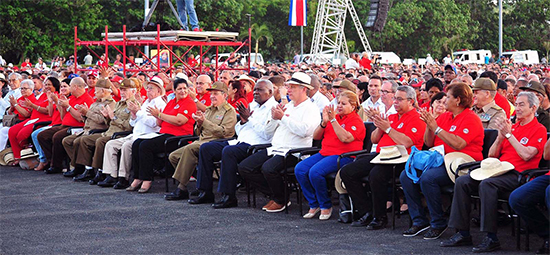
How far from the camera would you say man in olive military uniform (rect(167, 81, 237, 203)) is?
31.7ft

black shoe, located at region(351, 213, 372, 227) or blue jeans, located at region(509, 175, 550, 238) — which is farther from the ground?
blue jeans, located at region(509, 175, 550, 238)

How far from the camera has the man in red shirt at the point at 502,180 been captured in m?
6.54

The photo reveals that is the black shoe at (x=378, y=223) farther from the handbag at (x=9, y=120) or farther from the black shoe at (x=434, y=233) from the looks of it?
the handbag at (x=9, y=120)

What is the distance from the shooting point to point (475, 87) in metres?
7.89

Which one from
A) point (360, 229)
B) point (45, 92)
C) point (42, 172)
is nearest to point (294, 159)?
point (360, 229)

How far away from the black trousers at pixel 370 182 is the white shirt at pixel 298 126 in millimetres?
1001

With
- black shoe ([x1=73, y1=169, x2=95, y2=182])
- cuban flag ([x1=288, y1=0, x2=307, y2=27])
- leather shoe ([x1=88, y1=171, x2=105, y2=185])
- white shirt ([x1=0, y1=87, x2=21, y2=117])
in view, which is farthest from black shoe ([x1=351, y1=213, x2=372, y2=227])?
cuban flag ([x1=288, y1=0, x2=307, y2=27])

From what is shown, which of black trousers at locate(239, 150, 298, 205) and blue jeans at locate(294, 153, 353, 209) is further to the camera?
black trousers at locate(239, 150, 298, 205)

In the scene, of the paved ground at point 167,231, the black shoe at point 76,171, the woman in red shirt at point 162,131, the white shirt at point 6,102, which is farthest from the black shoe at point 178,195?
the white shirt at point 6,102

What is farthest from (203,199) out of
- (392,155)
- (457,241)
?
(457,241)

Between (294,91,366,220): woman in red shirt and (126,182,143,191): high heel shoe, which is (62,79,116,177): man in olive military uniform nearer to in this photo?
(126,182,143,191): high heel shoe

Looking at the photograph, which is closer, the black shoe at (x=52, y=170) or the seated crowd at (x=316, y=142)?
the seated crowd at (x=316, y=142)

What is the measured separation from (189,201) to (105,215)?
3.80 ft

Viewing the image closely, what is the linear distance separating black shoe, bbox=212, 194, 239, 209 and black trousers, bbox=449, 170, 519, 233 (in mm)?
3049
